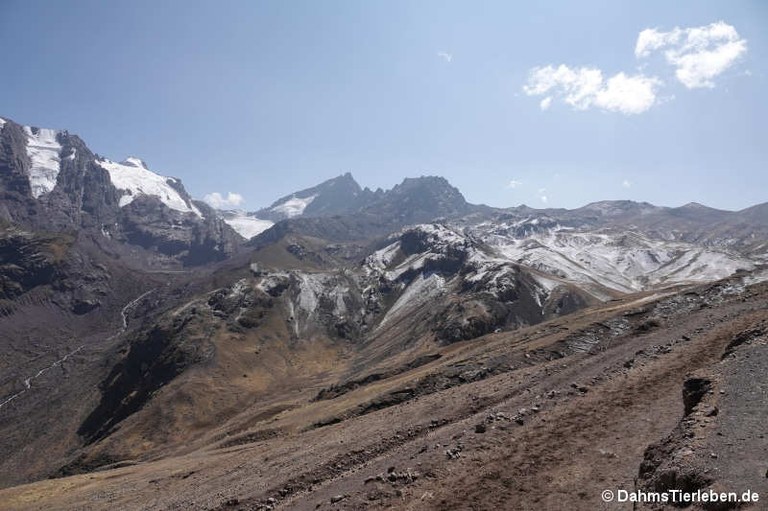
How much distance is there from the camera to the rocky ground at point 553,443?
19172 mm

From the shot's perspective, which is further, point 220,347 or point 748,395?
point 220,347

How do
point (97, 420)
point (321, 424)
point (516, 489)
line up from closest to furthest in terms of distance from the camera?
point (516, 489) < point (321, 424) < point (97, 420)

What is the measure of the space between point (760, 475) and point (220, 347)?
194 meters

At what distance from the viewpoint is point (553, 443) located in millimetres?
23984

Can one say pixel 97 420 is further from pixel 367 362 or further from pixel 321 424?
pixel 321 424

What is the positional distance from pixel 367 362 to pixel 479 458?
15977 cm

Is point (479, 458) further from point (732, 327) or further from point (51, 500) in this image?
point (51, 500)

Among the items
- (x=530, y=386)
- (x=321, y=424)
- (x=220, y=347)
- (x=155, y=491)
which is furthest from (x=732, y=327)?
(x=220, y=347)

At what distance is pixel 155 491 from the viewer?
45406mm

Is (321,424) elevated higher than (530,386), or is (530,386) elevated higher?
(530,386)

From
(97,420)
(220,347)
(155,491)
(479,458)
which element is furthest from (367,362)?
(479,458)

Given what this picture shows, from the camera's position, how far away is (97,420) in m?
170

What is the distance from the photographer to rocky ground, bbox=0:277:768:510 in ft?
62.9

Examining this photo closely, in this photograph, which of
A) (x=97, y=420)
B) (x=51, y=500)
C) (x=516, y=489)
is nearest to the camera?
(x=516, y=489)
